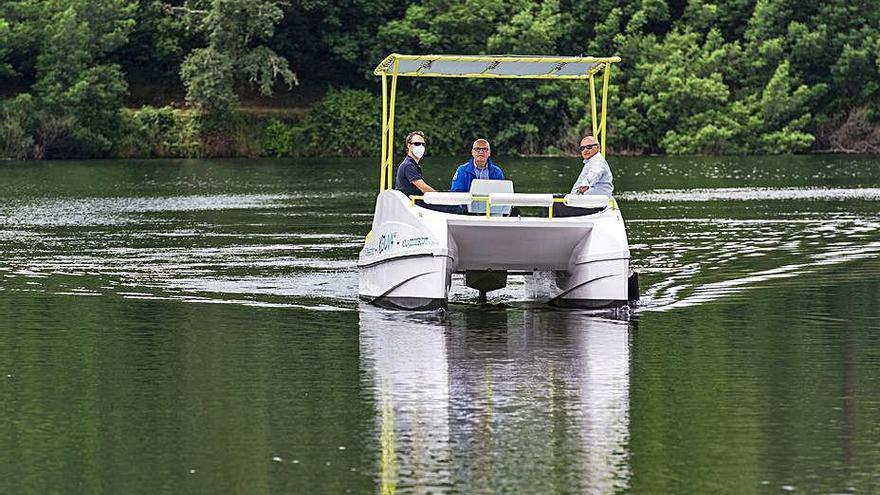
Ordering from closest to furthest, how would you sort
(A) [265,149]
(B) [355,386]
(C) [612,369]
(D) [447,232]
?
(B) [355,386], (C) [612,369], (D) [447,232], (A) [265,149]

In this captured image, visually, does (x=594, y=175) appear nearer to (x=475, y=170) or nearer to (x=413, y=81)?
(x=475, y=170)

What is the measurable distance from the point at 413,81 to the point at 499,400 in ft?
220

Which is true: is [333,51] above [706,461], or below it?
above

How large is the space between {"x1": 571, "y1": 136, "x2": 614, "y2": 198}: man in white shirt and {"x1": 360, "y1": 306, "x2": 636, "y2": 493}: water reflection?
170 centimetres

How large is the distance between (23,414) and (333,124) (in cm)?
6405

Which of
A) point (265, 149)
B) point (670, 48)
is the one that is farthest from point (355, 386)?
point (670, 48)

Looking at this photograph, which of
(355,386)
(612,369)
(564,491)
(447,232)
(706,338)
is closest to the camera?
(564,491)

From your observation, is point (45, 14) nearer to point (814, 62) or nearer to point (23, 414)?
point (814, 62)

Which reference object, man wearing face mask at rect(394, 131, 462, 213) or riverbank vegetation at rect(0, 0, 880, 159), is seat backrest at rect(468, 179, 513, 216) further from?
riverbank vegetation at rect(0, 0, 880, 159)

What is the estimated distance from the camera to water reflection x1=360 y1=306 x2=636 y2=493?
10766 mm

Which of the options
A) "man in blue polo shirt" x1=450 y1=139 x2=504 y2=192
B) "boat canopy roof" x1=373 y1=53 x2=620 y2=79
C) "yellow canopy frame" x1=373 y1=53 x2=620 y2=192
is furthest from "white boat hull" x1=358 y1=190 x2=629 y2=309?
"boat canopy roof" x1=373 y1=53 x2=620 y2=79

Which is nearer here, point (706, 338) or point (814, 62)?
point (706, 338)

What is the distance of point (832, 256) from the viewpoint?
26.0m

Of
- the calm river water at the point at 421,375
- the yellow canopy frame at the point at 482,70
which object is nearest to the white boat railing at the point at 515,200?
the calm river water at the point at 421,375
